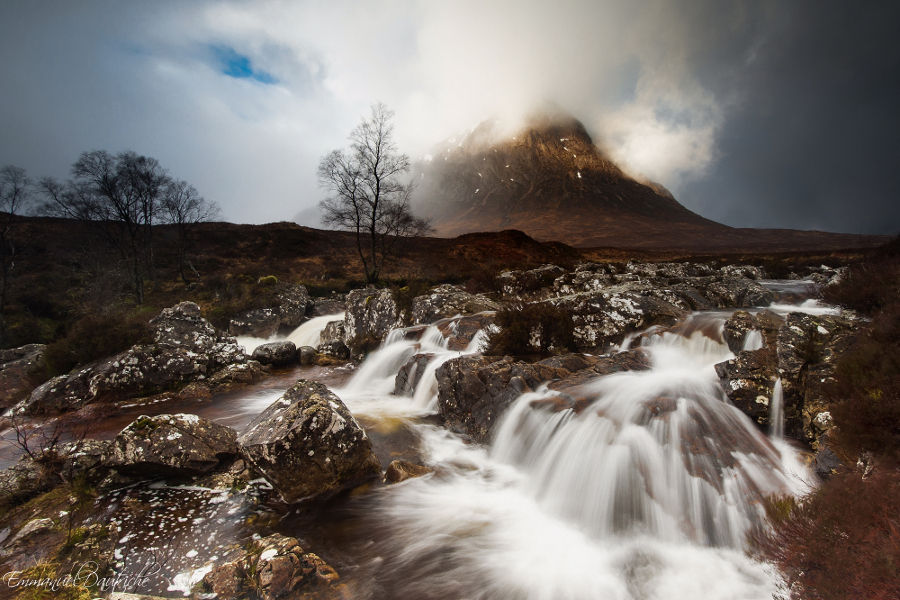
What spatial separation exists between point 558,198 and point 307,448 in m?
137

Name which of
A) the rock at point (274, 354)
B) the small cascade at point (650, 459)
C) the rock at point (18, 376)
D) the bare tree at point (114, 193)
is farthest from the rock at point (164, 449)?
the bare tree at point (114, 193)

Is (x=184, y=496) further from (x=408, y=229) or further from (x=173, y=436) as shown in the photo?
(x=408, y=229)

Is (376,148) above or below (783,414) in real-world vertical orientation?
above

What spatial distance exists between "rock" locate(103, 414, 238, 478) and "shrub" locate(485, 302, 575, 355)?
6879 mm

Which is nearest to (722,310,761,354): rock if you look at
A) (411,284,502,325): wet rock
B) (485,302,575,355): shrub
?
(485,302,575,355): shrub

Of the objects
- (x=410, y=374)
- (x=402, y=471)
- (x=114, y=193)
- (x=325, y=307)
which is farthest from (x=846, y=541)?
(x=114, y=193)

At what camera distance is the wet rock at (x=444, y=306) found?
1372 centimetres

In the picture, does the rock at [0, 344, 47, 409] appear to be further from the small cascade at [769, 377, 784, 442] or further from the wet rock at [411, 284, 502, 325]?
the small cascade at [769, 377, 784, 442]

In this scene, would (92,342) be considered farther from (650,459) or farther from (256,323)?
(650,459)

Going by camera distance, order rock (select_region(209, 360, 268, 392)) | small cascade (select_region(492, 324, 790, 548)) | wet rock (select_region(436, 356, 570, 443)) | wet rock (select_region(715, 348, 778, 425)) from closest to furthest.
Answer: small cascade (select_region(492, 324, 790, 548)) < wet rock (select_region(715, 348, 778, 425)) < wet rock (select_region(436, 356, 570, 443)) < rock (select_region(209, 360, 268, 392))

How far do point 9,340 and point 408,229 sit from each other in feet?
72.0

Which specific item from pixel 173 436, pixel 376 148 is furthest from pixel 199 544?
pixel 376 148

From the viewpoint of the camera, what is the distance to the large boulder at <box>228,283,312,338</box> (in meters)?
17.5

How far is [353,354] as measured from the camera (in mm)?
14445
